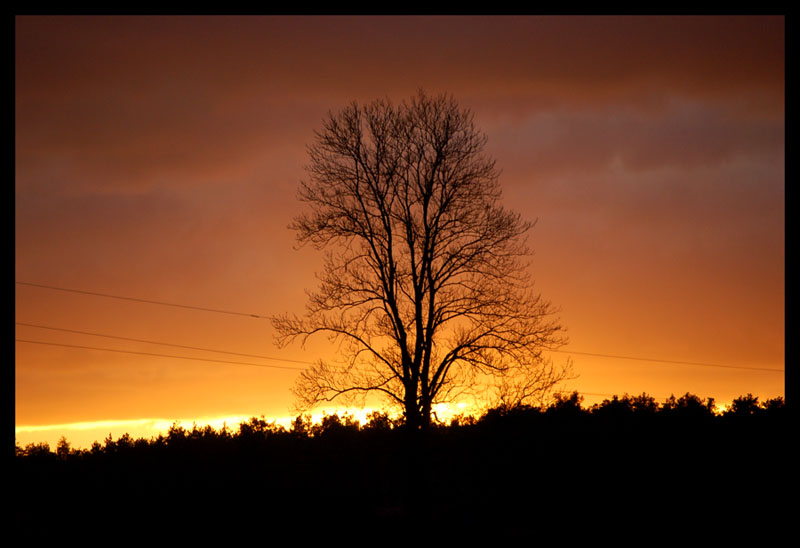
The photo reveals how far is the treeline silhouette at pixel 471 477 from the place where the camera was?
25312 millimetres

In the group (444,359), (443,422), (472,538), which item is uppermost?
(444,359)

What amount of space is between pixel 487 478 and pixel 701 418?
9.71 meters

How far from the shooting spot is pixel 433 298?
89.1 feet

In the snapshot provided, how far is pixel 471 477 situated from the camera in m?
31.2

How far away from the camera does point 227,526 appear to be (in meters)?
25.2

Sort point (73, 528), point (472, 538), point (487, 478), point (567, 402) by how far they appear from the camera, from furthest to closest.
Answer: point (567, 402), point (487, 478), point (73, 528), point (472, 538)

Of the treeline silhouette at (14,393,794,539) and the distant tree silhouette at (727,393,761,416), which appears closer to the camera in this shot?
the treeline silhouette at (14,393,794,539)

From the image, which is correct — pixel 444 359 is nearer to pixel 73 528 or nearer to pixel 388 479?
pixel 388 479

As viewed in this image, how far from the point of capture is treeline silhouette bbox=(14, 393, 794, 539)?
25.3 m

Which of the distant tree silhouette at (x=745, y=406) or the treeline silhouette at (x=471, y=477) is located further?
the distant tree silhouette at (x=745, y=406)

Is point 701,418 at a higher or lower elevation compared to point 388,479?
higher
